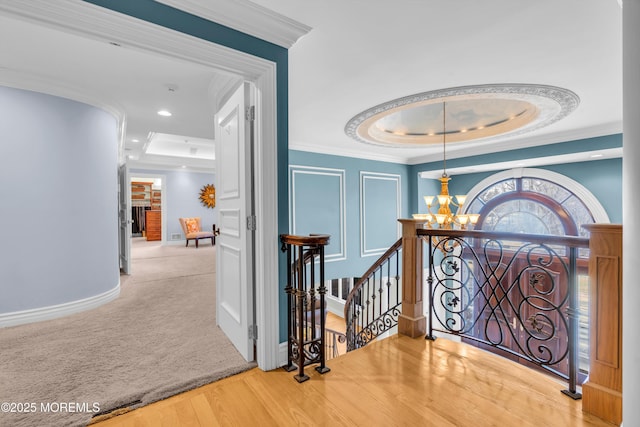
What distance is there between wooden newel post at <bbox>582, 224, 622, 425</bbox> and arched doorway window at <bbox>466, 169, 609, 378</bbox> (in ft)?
13.4

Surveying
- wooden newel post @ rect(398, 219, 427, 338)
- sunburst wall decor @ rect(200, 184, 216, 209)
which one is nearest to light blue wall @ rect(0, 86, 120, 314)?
Answer: wooden newel post @ rect(398, 219, 427, 338)

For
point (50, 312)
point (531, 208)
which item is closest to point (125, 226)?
point (50, 312)

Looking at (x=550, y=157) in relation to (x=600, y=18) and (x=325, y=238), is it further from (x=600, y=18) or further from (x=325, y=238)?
(x=325, y=238)

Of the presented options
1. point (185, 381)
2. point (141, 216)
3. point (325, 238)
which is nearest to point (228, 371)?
point (185, 381)

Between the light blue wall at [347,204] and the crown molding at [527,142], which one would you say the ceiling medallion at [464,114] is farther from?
the light blue wall at [347,204]

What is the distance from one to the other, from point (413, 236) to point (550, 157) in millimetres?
4020

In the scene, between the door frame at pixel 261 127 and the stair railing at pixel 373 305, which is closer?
the door frame at pixel 261 127

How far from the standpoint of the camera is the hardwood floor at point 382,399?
1.50 metres

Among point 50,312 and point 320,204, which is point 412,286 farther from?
point 50,312

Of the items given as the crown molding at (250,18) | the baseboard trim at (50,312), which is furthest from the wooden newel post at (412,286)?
the baseboard trim at (50,312)

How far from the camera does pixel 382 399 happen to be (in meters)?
1.67

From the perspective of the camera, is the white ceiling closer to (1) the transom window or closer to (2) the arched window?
(2) the arched window

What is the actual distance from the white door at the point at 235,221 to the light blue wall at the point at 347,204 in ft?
8.96

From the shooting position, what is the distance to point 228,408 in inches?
63.3
